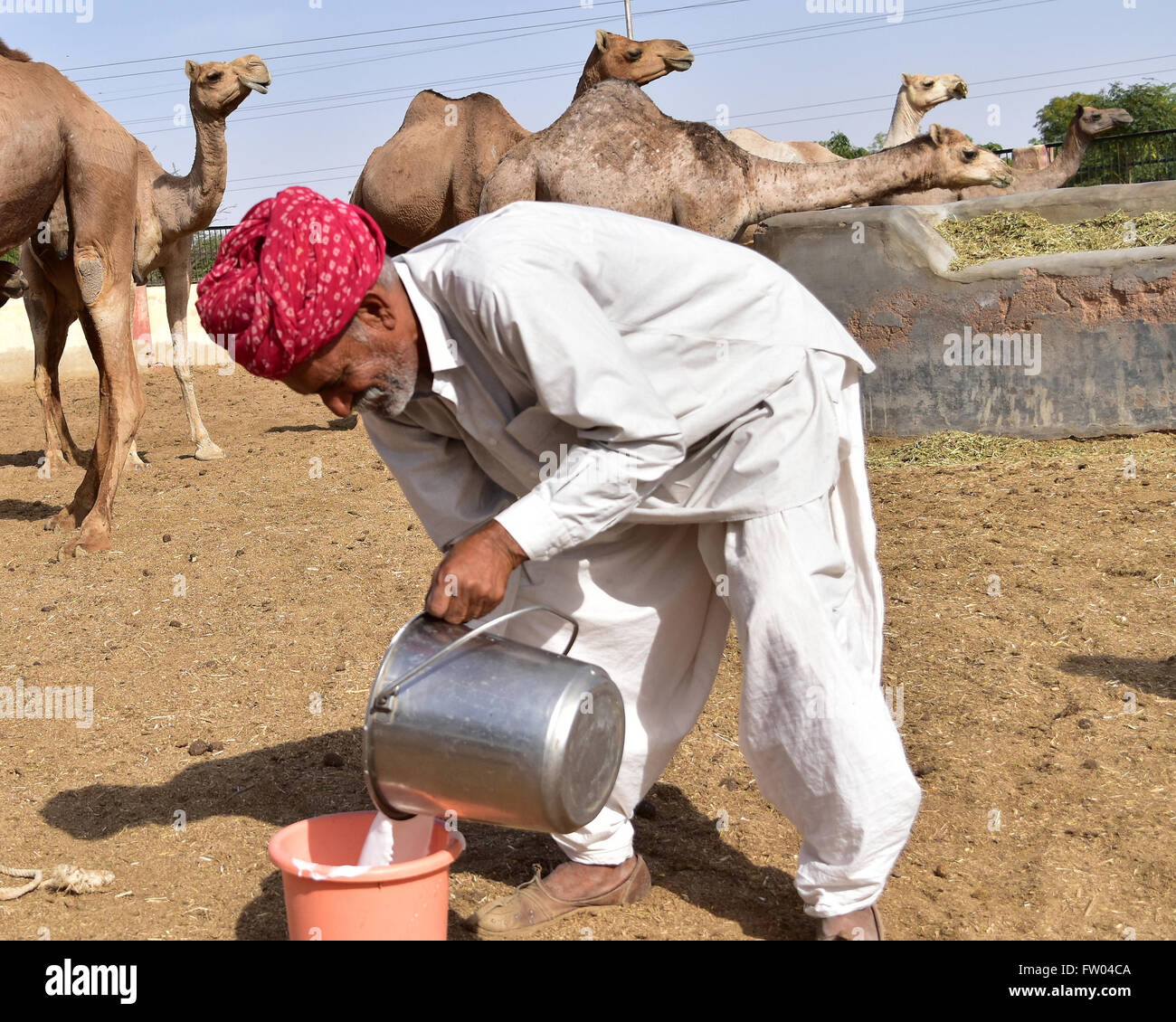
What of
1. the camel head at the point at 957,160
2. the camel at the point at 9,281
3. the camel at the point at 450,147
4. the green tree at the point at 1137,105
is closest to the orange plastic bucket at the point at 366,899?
the camel at the point at 9,281

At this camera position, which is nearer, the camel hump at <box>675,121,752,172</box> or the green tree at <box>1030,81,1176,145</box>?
the camel hump at <box>675,121,752,172</box>

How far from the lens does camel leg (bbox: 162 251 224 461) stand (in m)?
8.77

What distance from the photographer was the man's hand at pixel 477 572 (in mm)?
2229

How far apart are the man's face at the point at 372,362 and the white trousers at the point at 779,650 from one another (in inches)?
23.8

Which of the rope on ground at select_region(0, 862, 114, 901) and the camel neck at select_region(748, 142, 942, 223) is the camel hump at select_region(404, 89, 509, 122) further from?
the rope on ground at select_region(0, 862, 114, 901)

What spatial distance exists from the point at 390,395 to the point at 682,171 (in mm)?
5314

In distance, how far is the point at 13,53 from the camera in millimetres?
6637

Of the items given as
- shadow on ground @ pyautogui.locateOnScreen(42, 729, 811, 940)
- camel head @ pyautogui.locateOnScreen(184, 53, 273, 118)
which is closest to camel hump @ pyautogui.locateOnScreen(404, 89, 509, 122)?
camel head @ pyautogui.locateOnScreen(184, 53, 273, 118)

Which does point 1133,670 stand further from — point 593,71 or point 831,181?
point 593,71

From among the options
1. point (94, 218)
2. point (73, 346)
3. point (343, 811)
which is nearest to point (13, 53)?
point (94, 218)

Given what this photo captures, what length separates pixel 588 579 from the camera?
9.16ft

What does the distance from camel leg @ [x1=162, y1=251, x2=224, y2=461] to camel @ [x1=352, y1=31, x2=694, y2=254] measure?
4.56 feet
